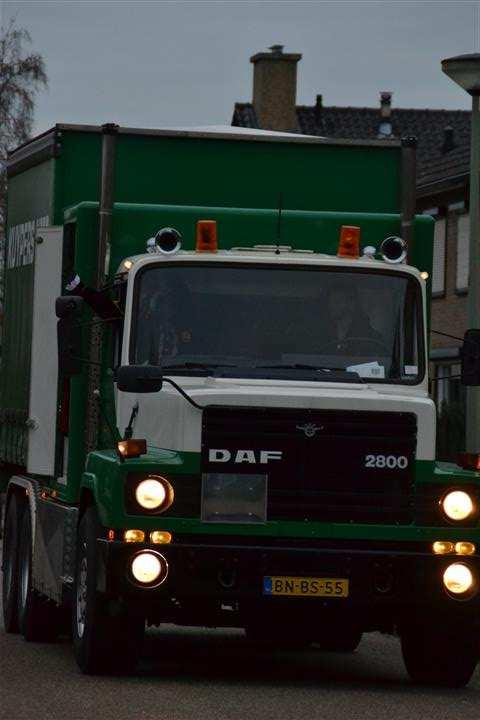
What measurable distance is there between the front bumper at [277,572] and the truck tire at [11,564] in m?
4.17

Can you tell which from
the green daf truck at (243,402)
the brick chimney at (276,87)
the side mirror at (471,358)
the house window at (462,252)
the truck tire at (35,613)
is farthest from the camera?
the brick chimney at (276,87)

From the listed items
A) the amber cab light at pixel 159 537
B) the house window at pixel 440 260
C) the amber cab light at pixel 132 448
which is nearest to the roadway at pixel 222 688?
the amber cab light at pixel 159 537

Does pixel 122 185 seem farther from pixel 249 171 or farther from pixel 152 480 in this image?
pixel 152 480

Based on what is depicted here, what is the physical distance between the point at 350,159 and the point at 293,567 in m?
3.70

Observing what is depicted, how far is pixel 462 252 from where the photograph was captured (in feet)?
147

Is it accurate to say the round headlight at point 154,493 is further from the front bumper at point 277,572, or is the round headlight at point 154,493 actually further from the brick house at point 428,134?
the brick house at point 428,134

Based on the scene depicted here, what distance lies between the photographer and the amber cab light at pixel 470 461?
13437mm

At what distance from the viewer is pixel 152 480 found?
42.7ft

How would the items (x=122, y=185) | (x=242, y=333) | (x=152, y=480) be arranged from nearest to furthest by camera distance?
1. (x=152, y=480)
2. (x=242, y=333)
3. (x=122, y=185)

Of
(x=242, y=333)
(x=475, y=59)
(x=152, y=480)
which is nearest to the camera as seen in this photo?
(x=152, y=480)

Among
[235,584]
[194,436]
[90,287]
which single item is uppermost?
[90,287]

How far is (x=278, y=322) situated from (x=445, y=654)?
2.26m

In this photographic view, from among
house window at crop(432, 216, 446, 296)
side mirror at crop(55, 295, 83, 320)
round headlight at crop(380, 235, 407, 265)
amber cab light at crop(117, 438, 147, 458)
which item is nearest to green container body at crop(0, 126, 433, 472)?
round headlight at crop(380, 235, 407, 265)

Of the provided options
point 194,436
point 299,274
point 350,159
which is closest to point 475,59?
point 350,159
